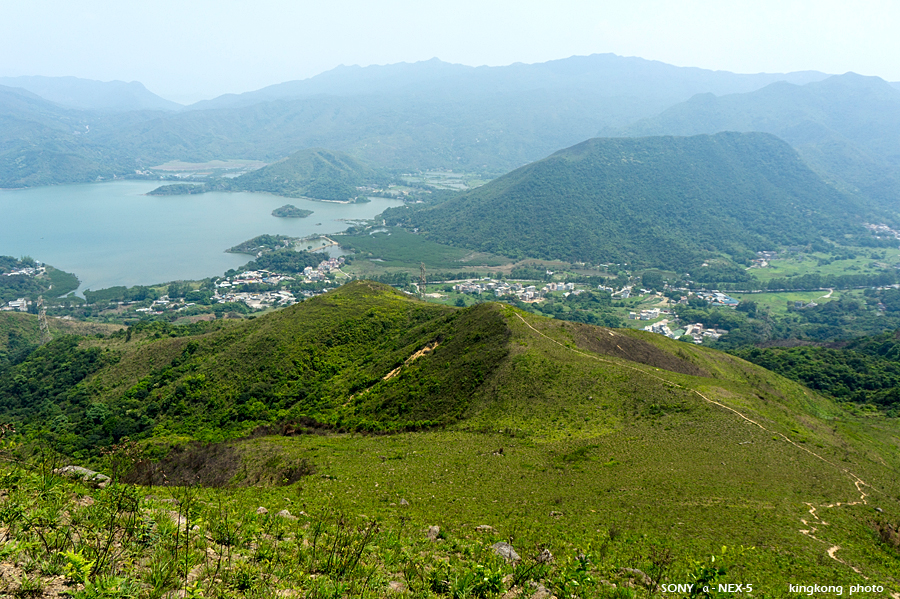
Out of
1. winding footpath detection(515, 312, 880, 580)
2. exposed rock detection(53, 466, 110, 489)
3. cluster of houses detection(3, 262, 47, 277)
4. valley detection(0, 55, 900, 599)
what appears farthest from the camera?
cluster of houses detection(3, 262, 47, 277)

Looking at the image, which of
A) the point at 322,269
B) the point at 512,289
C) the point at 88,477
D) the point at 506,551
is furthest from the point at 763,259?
the point at 88,477

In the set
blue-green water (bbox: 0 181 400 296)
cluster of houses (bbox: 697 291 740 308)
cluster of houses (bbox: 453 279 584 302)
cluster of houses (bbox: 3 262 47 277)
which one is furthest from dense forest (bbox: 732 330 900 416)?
cluster of houses (bbox: 3 262 47 277)

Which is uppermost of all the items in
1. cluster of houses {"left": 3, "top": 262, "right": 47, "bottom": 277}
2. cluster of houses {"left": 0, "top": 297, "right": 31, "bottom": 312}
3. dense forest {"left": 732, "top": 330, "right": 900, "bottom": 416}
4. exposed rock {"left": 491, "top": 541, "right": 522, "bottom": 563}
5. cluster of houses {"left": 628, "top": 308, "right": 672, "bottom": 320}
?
exposed rock {"left": 491, "top": 541, "right": 522, "bottom": 563}

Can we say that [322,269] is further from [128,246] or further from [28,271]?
[28,271]

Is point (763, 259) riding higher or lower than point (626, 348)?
lower

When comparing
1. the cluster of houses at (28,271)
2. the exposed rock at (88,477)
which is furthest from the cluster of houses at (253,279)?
the exposed rock at (88,477)

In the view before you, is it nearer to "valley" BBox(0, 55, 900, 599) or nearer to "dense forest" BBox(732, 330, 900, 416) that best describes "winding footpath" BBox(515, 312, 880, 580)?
"valley" BBox(0, 55, 900, 599)

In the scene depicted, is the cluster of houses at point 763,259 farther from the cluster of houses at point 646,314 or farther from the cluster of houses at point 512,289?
the cluster of houses at point 512,289

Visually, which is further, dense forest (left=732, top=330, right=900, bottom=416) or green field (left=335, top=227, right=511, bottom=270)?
green field (left=335, top=227, right=511, bottom=270)
